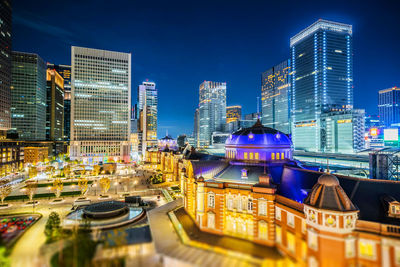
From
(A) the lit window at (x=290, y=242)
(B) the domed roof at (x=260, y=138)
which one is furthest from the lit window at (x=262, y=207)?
(B) the domed roof at (x=260, y=138)

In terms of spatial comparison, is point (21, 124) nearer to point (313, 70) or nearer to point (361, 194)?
point (361, 194)

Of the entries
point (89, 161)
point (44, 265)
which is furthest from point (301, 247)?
point (89, 161)

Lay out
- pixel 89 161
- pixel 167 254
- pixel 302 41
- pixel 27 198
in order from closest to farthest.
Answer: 1. pixel 167 254
2. pixel 27 198
3. pixel 89 161
4. pixel 302 41

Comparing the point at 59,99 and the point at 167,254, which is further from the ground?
the point at 59,99

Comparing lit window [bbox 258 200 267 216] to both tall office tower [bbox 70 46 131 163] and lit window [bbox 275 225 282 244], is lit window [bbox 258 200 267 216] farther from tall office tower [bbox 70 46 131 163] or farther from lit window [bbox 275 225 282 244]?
tall office tower [bbox 70 46 131 163]

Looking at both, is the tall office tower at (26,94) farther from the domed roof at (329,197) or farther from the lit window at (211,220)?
the domed roof at (329,197)

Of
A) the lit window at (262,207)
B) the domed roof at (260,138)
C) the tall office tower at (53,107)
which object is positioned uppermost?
the tall office tower at (53,107)
